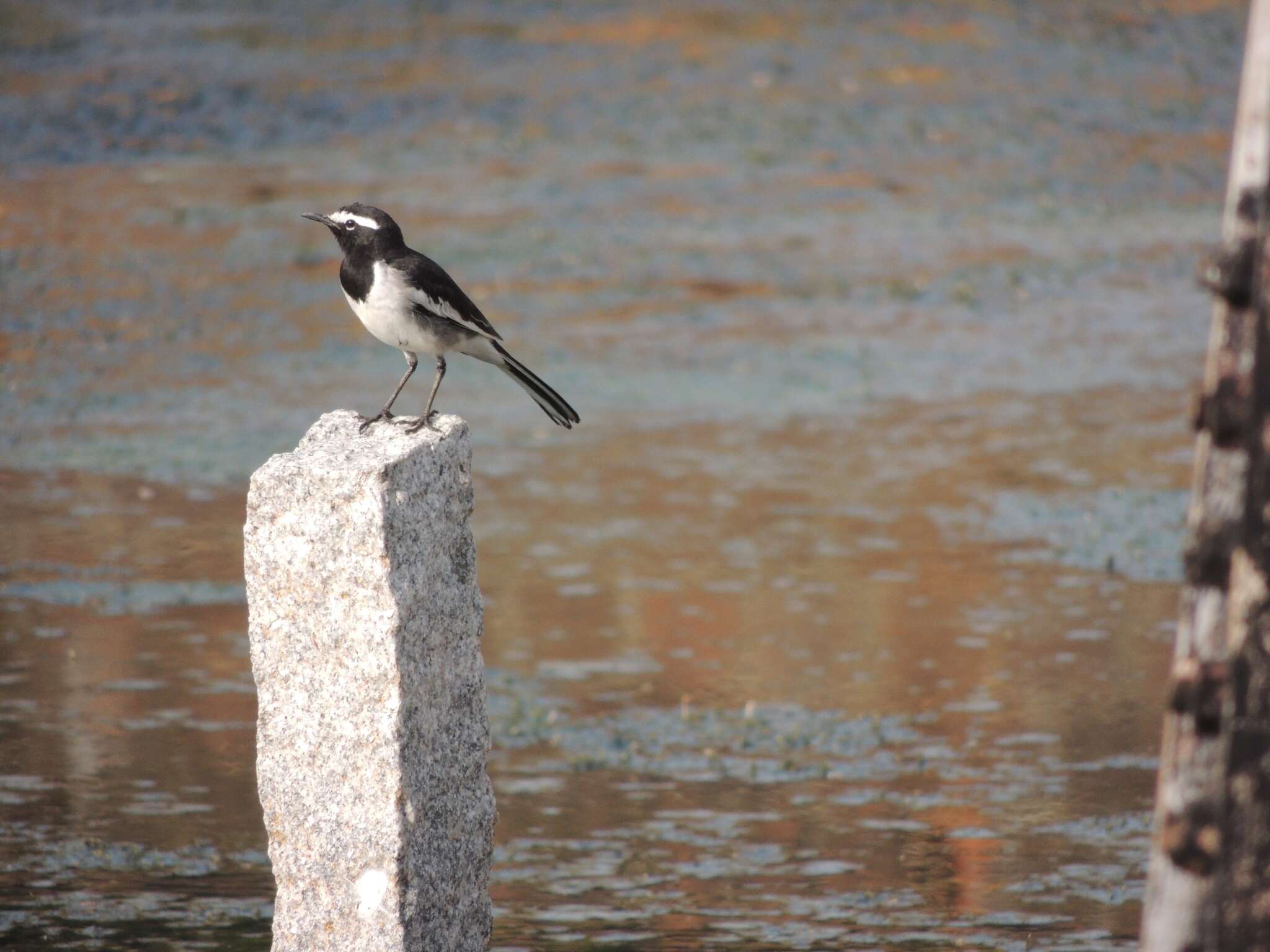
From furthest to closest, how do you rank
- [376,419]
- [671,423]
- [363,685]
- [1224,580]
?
[671,423], [376,419], [363,685], [1224,580]

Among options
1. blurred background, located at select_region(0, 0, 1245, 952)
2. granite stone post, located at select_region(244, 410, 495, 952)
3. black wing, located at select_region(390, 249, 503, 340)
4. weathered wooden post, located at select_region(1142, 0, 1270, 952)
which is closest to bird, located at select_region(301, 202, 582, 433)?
black wing, located at select_region(390, 249, 503, 340)

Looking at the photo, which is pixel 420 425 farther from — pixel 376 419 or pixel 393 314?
pixel 393 314

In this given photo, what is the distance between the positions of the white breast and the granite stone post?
645 millimetres

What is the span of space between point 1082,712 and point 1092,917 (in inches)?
97.5

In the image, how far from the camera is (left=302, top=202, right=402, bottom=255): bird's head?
681cm

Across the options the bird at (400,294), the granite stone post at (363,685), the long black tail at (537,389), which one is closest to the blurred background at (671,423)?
the granite stone post at (363,685)

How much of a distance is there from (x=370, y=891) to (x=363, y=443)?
132cm

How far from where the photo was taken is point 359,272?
6.82 metres

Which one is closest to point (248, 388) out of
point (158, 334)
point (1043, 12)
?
point (158, 334)

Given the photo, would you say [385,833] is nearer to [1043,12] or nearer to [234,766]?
[234,766]

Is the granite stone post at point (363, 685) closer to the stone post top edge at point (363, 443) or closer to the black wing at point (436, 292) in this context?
the stone post top edge at point (363, 443)

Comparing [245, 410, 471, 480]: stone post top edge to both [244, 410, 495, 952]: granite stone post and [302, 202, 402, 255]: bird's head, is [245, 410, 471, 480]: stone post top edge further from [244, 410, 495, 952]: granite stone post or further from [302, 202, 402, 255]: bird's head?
[302, 202, 402, 255]: bird's head

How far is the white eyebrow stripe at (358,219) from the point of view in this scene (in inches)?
269

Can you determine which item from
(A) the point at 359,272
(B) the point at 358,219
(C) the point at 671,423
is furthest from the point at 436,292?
(C) the point at 671,423
